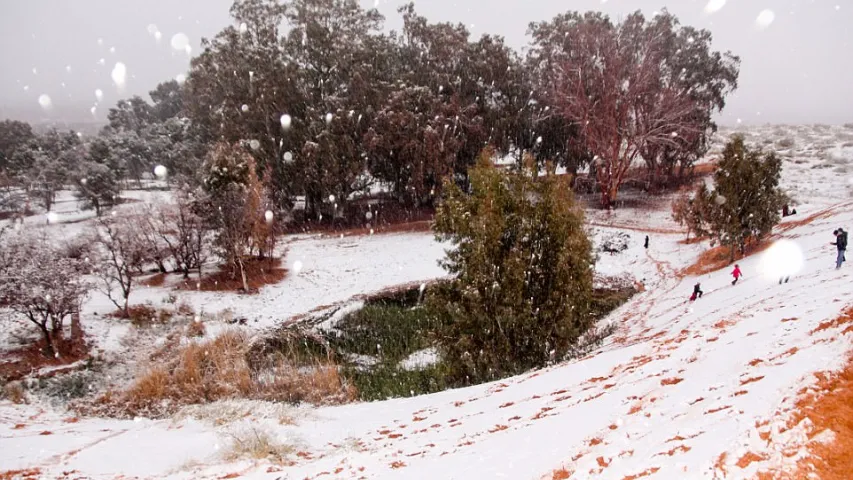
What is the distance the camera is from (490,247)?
33.8 ft

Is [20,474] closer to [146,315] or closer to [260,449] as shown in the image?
[260,449]

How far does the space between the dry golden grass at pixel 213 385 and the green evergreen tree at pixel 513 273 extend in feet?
10.5

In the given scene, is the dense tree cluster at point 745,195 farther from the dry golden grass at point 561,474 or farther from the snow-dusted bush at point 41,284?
the snow-dusted bush at point 41,284

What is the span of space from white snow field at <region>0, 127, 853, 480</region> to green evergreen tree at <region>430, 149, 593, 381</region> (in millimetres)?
1859

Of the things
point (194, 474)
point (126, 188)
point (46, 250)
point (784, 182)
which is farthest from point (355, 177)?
point (126, 188)

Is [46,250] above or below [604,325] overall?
above

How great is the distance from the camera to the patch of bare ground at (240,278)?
20531mm

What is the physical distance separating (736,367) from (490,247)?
5.73 meters

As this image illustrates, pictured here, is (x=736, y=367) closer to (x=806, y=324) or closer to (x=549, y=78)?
(x=806, y=324)

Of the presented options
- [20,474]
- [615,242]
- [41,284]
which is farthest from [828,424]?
[615,242]

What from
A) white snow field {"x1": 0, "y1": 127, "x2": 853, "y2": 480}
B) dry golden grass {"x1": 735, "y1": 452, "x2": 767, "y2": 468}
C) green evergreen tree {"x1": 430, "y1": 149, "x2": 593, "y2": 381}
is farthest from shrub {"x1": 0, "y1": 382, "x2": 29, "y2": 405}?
dry golden grass {"x1": 735, "y1": 452, "x2": 767, "y2": 468}

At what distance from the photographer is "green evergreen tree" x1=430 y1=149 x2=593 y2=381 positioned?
10281 mm

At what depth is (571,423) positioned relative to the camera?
5.09 metres

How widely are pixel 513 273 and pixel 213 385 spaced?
8.37 m
